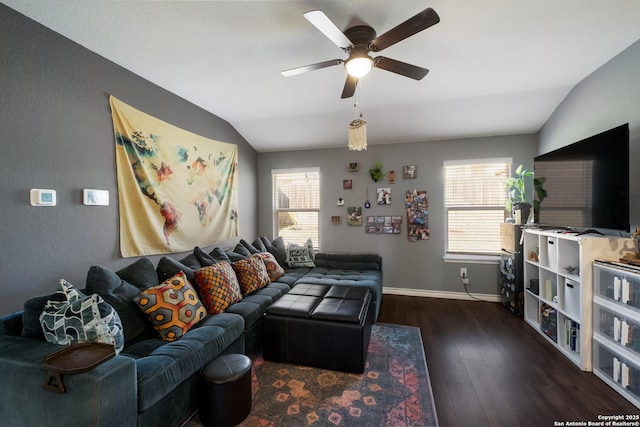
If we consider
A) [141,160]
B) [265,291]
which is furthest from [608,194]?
[141,160]

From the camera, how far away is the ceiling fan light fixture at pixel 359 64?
175cm

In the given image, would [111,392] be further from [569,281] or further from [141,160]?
[569,281]

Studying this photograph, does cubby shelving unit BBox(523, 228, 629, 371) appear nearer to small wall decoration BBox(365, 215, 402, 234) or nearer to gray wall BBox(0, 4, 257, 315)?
small wall decoration BBox(365, 215, 402, 234)

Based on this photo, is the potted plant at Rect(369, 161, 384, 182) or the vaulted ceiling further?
the potted plant at Rect(369, 161, 384, 182)

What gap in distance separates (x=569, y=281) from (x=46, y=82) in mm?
4372

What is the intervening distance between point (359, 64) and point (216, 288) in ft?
6.94

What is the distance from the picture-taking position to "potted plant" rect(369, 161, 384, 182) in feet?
13.1

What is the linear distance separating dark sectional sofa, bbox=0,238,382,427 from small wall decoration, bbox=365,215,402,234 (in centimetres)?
217

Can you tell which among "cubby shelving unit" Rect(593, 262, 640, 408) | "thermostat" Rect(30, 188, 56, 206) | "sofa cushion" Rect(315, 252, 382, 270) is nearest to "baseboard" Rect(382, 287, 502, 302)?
"sofa cushion" Rect(315, 252, 382, 270)

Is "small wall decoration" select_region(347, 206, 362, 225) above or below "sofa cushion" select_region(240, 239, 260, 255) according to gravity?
above

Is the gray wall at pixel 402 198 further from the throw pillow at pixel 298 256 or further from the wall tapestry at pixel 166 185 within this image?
the wall tapestry at pixel 166 185

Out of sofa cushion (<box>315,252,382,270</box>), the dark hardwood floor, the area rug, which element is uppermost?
sofa cushion (<box>315,252,382,270</box>)

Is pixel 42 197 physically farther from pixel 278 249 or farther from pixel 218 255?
pixel 278 249

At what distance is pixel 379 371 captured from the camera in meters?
2.10
